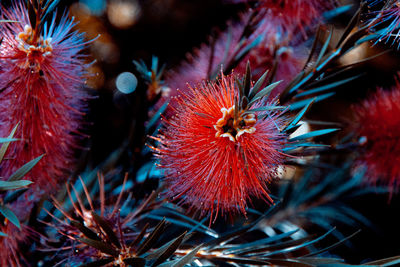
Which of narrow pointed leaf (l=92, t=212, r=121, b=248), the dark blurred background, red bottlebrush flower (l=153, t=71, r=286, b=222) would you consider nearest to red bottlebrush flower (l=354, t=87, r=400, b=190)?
the dark blurred background

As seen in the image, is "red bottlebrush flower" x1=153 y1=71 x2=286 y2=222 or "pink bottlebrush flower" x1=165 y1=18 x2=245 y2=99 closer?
"red bottlebrush flower" x1=153 y1=71 x2=286 y2=222

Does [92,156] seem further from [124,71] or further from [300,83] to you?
[300,83]

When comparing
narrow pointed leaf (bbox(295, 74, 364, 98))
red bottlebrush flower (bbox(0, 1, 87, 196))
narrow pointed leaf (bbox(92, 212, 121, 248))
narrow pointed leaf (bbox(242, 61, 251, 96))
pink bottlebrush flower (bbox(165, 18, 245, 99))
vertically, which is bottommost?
narrow pointed leaf (bbox(295, 74, 364, 98))

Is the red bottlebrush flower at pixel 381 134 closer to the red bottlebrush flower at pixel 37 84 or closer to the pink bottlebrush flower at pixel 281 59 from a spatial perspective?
the pink bottlebrush flower at pixel 281 59

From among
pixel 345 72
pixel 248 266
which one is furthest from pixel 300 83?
pixel 248 266

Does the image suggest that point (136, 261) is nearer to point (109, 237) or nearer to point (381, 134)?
point (109, 237)

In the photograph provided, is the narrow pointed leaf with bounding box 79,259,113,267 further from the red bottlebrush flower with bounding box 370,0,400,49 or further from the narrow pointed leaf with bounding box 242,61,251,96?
the red bottlebrush flower with bounding box 370,0,400,49

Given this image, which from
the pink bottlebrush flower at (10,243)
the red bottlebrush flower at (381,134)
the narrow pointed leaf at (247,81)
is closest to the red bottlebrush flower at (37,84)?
the pink bottlebrush flower at (10,243)
